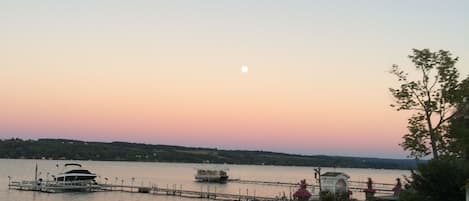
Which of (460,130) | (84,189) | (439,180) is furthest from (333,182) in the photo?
(84,189)

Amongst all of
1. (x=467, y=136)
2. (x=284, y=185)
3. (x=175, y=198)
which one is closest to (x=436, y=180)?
(x=467, y=136)

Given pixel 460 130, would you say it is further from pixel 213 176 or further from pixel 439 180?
pixel 213 176

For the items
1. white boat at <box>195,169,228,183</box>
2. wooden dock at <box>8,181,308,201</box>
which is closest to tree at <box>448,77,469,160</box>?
wooden dock at <box>8,181,308,201</box>

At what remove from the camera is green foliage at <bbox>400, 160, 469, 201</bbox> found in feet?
81.5

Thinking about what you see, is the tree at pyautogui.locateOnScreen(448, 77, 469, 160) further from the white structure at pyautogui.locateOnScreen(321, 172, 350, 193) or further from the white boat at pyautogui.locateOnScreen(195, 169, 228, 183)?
the white boat at pyautogui.locateOnScreen(195, 169, 228, 183)

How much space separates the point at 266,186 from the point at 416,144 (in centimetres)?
10580

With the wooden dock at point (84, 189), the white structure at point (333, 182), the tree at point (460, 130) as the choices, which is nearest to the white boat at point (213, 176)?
the wooden dock at point (84, 189)

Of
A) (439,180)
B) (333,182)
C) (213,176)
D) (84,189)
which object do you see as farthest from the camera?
(213,176)

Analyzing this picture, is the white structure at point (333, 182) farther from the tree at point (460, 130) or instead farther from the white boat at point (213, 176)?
the white boat at point (213, 176)

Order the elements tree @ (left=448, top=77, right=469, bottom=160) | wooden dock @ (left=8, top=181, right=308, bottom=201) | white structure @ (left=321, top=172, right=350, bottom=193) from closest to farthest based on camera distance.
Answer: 1. tree @ (left=448, top=77, right=469, bottom=160)
2. white structure @ (left=321, top=172, right=350, bottom=193)
3. wooden dock @ (left=8, top=181, right=308, bottom=201)

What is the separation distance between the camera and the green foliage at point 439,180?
24.8 metres

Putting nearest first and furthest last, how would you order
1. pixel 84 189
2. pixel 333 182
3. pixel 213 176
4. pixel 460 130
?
pixel 460 130
pixel 333 182
pixel 84 189
pixel 213 176

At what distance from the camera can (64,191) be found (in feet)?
328

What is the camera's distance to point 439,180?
25.2 m
